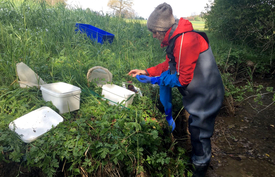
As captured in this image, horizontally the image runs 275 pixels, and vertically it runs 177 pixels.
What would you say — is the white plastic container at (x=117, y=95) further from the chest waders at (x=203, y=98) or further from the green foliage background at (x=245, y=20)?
the green foliage background at (x=245, y=20)

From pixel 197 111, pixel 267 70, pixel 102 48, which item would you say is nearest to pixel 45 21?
pixel 102 48

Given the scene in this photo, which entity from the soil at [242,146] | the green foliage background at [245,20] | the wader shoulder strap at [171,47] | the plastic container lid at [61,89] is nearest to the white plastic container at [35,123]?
the plastic container lid at [61,89]

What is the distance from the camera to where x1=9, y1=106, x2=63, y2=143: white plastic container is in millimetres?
2100

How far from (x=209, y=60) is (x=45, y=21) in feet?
12.8

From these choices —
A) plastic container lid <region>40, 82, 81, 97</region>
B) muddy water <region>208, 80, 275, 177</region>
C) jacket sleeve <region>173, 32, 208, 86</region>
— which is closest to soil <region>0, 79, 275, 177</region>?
muddy water <region>208, 80, 275, 177</region>

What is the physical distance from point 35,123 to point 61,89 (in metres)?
0.60

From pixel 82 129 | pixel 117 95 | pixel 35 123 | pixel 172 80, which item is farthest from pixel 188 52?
pixel 35 123

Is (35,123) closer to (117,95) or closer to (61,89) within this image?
(61,89)

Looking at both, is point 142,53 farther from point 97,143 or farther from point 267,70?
point 267,70

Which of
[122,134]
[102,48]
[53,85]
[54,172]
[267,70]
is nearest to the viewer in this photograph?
[54,172]

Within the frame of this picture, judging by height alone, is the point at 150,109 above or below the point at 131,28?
below

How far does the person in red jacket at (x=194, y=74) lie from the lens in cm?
218

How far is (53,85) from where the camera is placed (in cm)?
270

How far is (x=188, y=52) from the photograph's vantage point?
7.04 feet
